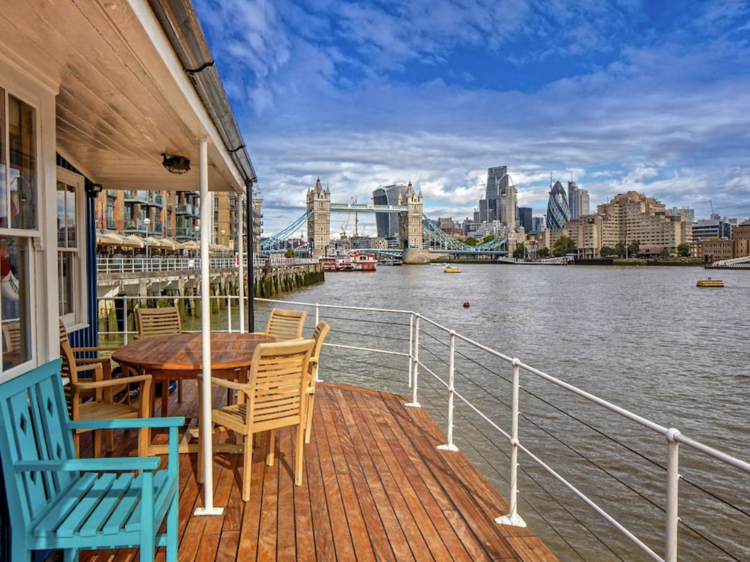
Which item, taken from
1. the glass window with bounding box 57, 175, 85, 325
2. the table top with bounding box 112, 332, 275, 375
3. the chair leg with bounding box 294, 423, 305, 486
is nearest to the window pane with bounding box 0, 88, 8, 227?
the table top with bounding box 112, 332, 275, 375

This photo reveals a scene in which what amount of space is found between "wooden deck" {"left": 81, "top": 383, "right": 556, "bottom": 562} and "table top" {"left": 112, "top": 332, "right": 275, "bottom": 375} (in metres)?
0.59

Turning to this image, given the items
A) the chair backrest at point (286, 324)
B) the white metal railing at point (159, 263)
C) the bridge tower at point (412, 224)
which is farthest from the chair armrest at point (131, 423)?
the bridge tower at point (412, 224)

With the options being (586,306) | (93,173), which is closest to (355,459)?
(93,173)

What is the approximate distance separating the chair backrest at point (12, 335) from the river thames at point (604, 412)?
8.08 ft

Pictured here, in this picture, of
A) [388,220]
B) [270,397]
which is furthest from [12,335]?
[388,220]

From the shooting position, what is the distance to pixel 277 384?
2.75m

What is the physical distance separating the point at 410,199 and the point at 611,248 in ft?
172

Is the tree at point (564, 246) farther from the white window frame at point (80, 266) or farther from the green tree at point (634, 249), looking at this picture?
the white window frame at point (80, 266)

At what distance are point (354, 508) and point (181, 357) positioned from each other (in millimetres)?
1353

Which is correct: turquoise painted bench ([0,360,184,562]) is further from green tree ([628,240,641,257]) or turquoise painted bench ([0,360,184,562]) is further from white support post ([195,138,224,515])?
green tree ([628,240,641,257])

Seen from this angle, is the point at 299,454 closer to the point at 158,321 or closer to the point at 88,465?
the point at 88,465

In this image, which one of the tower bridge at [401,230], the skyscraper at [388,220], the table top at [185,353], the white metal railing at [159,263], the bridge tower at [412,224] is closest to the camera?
the table top at [185,353]

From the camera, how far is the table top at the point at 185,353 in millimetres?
2963

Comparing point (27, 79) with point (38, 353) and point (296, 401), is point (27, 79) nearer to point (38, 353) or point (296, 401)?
point (38, 353)
